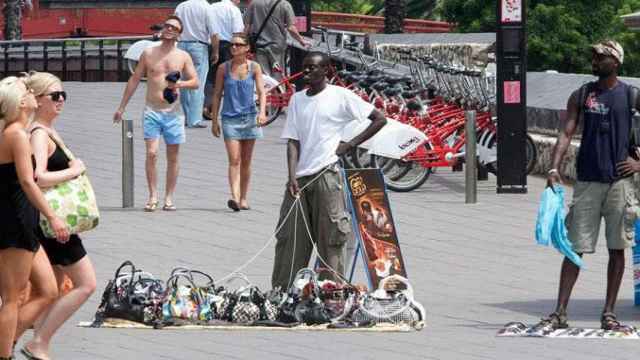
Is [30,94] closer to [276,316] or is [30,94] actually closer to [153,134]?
[276,316]

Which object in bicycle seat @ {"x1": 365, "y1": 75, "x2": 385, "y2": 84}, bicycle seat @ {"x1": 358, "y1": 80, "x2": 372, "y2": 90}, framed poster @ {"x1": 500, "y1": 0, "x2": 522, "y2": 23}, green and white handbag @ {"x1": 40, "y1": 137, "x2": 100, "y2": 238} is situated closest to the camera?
green and white handbag @ {"x1": 40, "y1": 137, "x2": 100, "y2": 238}

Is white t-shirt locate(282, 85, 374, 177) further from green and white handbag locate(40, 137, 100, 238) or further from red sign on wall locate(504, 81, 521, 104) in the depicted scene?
red sign on wall locate(504, 81, 521, 104)

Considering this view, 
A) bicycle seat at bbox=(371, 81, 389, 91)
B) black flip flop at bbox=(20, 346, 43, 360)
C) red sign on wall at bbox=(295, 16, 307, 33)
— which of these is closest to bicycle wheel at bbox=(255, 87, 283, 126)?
bicycle seat at bbox=(371, 81, 389, 91)

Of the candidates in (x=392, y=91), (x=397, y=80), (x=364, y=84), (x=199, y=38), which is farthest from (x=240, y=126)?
(x=199, y=38)

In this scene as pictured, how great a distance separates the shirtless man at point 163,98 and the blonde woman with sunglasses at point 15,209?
7163 millimetres

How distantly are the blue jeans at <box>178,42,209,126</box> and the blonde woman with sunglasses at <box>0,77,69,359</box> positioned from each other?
1320cm

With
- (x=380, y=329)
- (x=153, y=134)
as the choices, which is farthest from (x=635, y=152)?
(x=153, y=134)

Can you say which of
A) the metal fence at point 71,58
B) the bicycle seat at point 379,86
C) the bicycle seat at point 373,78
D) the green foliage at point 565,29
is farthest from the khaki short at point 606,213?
the metal fence at point 71,58

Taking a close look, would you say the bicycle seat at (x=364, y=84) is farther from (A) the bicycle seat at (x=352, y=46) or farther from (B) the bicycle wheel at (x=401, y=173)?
(A) the bicycle seat at (x=352, y=46)

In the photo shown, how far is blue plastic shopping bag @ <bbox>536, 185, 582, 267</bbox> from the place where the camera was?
10578 mm

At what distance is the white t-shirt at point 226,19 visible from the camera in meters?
23.5

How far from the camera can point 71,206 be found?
9477 millimetres

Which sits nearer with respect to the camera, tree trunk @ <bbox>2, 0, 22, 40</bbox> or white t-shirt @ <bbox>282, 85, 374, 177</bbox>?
white t-shirt @ <bbox>282, 85, 374, 177</bbox>

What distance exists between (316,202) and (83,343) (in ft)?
6.31
